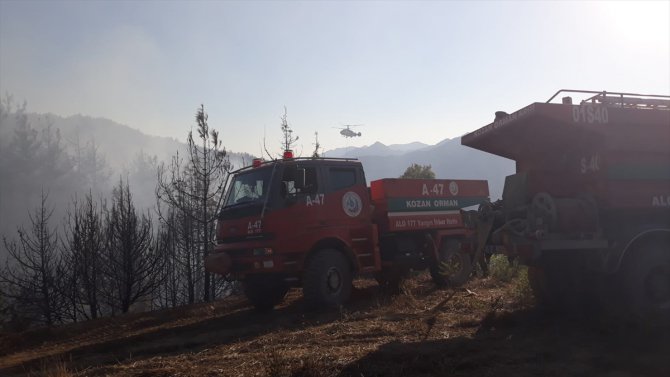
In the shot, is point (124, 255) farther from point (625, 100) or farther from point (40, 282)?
point (625, 100)

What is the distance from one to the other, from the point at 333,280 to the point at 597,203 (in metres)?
4.86

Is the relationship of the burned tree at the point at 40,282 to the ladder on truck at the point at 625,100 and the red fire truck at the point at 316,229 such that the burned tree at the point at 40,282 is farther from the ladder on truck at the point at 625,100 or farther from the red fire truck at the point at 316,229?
the ladder on truck at the point at 625,100

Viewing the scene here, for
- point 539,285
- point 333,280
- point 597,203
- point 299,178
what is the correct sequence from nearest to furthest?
point 597,203 → point 539,285 → point 299,178 → point 333,280

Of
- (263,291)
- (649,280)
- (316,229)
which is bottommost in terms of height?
(263,291)

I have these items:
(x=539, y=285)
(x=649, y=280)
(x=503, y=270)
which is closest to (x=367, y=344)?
(x=539, y=285)

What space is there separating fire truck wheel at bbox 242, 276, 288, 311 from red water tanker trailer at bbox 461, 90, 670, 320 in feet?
16.2

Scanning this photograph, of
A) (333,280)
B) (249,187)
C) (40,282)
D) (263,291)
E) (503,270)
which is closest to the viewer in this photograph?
(333,280)

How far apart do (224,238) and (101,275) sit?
11922mm

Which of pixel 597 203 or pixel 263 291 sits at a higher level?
pixel 597 203

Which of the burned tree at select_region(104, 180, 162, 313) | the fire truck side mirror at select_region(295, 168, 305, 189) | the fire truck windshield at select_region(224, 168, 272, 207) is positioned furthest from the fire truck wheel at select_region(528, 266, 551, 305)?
the burned tree at select_region(104, 180, 162, 313)

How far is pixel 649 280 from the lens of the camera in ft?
24.6

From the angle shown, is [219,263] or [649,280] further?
[219,263]

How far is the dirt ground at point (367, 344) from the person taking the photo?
5375mm

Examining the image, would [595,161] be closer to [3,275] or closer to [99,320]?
[99,320]
